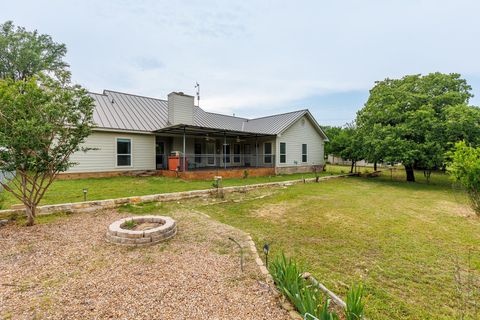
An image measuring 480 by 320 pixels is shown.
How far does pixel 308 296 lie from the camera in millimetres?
2160

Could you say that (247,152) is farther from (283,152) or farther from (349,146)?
(349,146)

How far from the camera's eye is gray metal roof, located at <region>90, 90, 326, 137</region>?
1323cm

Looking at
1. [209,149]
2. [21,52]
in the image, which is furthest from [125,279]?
[21,52]

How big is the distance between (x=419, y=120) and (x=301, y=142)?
7678 millimetres

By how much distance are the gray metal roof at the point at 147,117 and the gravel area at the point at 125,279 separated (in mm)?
9370

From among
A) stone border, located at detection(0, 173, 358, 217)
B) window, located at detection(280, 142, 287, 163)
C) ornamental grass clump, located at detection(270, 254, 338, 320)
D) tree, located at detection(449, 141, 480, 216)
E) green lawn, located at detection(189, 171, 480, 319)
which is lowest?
green lawn, located at detection(189, 171, 480, 319)

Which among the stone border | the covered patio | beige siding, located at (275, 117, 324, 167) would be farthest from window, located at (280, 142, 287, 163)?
the stone border

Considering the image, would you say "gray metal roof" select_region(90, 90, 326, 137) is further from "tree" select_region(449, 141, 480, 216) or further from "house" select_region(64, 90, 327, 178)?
"tree" select_region(449, 141, 480, 216)

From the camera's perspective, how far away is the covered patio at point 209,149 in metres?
13.5

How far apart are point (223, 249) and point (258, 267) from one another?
886mm

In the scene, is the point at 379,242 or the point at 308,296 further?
the point at 379,242

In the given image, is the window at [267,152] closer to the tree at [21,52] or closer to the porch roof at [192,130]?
the porch roof at [192,130]

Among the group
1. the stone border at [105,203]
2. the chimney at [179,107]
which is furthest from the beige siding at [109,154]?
the stone border at [105,203]

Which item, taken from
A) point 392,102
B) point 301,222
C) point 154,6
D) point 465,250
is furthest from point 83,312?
point 392,102
